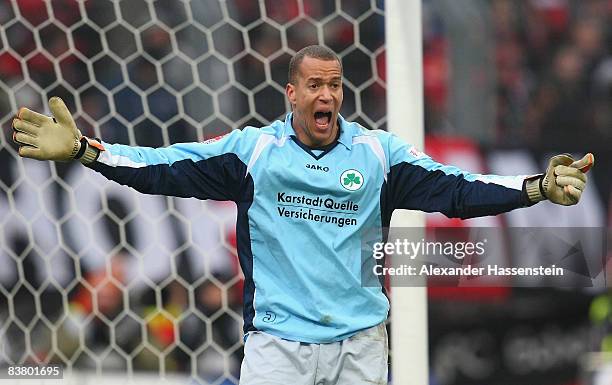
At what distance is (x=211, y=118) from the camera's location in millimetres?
4844

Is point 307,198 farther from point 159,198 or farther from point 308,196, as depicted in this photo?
point 159,198

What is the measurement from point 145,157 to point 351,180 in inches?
23.4

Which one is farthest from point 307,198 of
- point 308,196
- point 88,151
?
point 88,151

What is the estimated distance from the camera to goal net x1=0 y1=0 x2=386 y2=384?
4.96m

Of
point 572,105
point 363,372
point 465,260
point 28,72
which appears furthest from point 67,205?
point 572,105

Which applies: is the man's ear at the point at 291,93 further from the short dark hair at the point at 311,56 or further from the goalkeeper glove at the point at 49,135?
the goalkeeper glove at the point at 49,135

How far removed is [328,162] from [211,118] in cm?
165

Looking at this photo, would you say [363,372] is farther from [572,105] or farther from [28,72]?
[572,105]

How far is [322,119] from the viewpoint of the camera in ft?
10.7

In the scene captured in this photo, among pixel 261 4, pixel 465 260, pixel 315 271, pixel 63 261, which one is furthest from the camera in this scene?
pixel 63 261

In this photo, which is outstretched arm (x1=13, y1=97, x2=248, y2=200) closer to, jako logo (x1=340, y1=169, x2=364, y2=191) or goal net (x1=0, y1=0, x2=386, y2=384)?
jako logo (x1=340, y1=169, x2=364, y2=191)

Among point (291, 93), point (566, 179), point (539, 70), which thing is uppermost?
point (539, 70)

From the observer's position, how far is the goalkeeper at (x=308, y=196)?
317 cm

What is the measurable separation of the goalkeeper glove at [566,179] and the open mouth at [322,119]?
636mm
